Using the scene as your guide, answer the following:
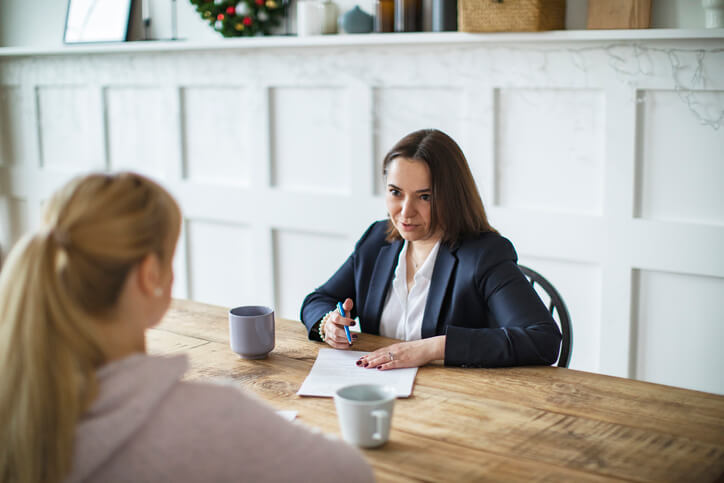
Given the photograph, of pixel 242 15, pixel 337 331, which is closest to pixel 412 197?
pixel 337 331

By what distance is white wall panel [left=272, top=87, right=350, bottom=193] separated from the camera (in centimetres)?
313

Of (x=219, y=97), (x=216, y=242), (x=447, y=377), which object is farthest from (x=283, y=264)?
(x=447, y=377)

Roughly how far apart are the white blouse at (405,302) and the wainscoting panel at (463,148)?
0.83 metres

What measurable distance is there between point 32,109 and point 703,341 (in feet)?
11.3

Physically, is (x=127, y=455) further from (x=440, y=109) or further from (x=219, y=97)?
(x=219, y=97)

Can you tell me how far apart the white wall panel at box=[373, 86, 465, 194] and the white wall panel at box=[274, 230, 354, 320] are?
0.34 metres

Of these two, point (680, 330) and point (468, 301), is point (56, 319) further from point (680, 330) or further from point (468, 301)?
point (680, 330)

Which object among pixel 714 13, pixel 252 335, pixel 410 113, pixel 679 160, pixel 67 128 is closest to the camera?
pixel 252 335

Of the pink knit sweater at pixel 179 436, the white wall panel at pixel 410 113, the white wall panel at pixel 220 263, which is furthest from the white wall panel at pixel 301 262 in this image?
the pink knit sweater at pixel 179 436

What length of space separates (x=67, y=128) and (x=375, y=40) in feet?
6.46

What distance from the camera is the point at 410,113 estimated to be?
9.53 feet

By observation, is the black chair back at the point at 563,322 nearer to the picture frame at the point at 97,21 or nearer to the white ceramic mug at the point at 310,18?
the white ceramic mug at the point at 310,18

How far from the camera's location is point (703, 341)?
242 cm

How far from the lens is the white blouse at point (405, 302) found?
1.95 m
